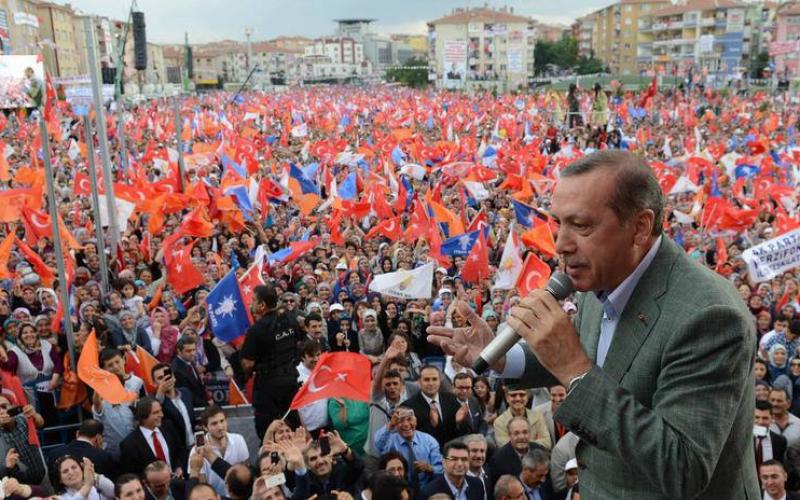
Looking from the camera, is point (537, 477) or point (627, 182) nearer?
point (627, 182)

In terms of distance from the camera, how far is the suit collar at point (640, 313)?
1708mm

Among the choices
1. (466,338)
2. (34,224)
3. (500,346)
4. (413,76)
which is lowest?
(34,224)

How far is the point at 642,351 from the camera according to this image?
66.8 inches

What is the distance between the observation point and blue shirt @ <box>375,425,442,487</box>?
573cm

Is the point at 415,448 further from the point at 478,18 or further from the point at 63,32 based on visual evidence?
the point at 478,18

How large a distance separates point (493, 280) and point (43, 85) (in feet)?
21.1

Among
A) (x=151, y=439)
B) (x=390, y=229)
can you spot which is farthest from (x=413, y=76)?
(x=151, y=439)

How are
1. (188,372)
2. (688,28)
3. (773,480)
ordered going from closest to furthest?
(773,480) < (188,372) < (688,28)

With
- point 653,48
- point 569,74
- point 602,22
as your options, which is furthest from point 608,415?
point 602,22

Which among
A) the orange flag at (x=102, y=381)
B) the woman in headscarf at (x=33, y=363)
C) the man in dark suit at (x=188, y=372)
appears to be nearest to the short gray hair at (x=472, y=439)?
the orange flag at (x=102, y=381)

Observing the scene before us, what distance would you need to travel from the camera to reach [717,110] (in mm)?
46031

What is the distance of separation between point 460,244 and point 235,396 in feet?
16.0

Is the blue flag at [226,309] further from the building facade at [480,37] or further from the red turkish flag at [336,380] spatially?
the building facade at [480,37]

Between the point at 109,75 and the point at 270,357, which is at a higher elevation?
the point at 109,75
